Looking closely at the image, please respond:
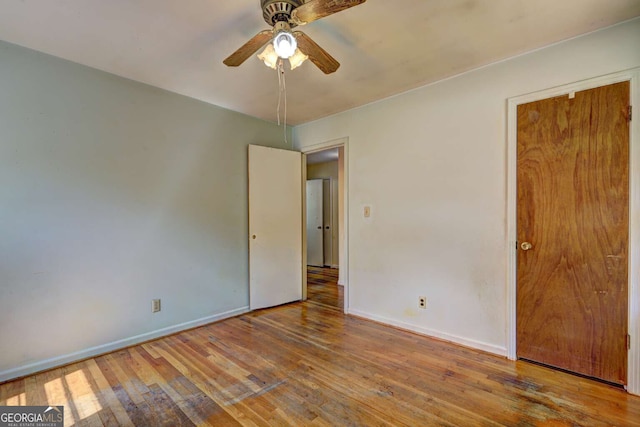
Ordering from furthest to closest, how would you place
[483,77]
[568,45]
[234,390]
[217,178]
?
[217,178] → [483,77] → [568,45] → [234,390]

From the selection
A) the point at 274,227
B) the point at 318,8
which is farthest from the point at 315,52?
the point at 274,227

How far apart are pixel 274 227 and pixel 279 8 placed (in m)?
2.50

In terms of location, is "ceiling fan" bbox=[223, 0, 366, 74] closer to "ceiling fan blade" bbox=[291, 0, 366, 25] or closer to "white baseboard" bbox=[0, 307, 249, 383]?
"ceiling fan blade" bbox=[291, 0, 366, 25]

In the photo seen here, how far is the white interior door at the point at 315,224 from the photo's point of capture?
6.40 metres

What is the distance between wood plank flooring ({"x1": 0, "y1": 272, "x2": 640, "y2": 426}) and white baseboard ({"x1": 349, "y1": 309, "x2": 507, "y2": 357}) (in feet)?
0.25

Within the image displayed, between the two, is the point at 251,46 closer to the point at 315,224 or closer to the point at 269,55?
the point at 269,55

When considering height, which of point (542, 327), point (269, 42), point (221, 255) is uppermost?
point (269, 42)

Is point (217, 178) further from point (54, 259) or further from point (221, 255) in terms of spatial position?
point (54, 259)

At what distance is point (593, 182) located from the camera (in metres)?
1.95

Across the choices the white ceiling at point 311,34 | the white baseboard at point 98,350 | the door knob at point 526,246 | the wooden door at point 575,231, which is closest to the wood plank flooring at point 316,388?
the white baseboard at point 98,350

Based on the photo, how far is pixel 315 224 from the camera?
651 cm

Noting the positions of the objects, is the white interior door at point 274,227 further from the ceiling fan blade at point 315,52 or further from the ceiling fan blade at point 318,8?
the ceiling fan blade at point 318,8

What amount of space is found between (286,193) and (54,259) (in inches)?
91.8

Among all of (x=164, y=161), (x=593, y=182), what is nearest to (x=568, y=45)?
(x=593, y=182)
